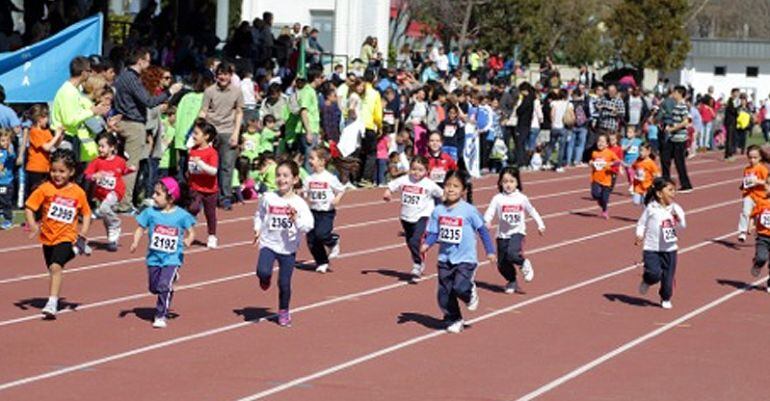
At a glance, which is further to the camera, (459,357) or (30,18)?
(30,18)

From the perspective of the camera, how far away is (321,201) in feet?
59.0

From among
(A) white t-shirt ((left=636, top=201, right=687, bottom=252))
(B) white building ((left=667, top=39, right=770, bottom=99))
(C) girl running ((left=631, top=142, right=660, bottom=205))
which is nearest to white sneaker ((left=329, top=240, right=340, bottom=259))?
(A) white t-shirt ((left=636, top=201, right=687, bottom=252))

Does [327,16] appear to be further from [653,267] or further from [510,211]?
[653,267]

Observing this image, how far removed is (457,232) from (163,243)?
266 centimetres

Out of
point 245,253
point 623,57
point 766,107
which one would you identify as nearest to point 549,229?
point 245,253

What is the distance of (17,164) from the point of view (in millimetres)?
20234

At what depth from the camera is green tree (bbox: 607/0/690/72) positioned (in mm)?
60688

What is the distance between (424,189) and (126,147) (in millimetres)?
5108

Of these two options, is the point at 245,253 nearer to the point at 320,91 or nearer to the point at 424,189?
the point at 424,189

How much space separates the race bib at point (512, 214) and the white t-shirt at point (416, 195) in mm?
1080

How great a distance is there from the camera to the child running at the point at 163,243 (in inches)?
552

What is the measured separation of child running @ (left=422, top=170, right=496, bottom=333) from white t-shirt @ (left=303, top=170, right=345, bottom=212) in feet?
10.4

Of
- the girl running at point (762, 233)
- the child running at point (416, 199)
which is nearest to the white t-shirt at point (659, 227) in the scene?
the girl running at point (762, 233)

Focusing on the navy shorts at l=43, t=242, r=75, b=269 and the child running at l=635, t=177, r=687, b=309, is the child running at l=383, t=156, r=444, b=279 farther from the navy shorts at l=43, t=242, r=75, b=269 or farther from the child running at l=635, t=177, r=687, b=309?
the navy shorts at l=43, t=242, r=75, b=269
